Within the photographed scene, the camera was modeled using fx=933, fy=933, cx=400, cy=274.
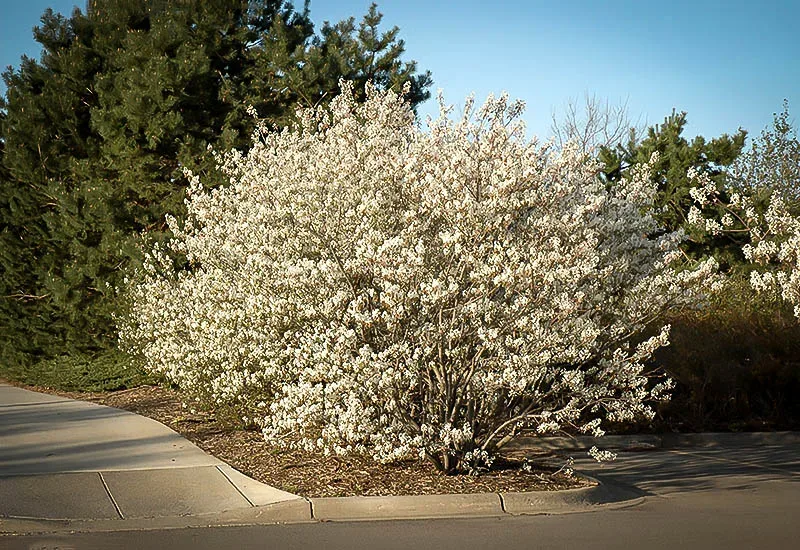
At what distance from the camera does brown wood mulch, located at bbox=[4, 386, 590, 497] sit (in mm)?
8523

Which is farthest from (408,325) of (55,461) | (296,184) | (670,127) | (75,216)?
(670,127)

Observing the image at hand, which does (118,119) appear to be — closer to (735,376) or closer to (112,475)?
(112,475)

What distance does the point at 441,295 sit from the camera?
809 centimetres

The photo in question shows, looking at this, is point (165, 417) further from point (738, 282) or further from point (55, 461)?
point (738, 282)

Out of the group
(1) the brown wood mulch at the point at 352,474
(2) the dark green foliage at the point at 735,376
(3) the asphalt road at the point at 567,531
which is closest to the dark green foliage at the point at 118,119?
(1) the brown wood mulch at the point at 352,474

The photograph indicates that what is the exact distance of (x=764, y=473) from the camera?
10531 mm

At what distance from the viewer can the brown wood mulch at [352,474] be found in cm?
852

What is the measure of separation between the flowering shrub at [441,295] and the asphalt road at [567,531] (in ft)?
2.90

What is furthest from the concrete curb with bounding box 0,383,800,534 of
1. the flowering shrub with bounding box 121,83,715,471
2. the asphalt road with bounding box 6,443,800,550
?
the flowering shrub with bounding box 121,83,715,471

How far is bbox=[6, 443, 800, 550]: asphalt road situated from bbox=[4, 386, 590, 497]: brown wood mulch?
66cm

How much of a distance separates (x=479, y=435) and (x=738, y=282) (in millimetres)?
10890

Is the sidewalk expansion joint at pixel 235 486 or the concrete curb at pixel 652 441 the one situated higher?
the sidewalk expansion joint at pixel 235 486

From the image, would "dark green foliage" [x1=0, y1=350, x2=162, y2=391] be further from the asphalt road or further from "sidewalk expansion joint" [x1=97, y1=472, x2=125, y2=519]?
the asphalt road

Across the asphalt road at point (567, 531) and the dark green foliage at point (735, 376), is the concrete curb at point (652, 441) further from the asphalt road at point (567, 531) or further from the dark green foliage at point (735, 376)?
the asphalt road at point (567, 531)
